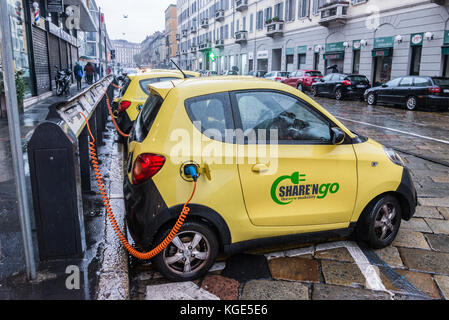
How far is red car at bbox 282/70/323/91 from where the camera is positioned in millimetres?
25641

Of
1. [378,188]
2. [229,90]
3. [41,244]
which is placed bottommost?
[41,244]

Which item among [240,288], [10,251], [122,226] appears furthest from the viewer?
[122,226]

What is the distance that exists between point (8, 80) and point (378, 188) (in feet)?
10.2

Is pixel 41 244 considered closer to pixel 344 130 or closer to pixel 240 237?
pixel 240 237

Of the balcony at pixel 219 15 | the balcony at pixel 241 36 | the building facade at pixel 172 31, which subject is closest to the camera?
the balcony at pixel 241 36

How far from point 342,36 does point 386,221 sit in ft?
89.7

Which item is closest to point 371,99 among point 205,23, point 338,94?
point 338,94

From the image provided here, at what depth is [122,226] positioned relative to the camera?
13.5 feet

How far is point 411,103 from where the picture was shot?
16.6 m

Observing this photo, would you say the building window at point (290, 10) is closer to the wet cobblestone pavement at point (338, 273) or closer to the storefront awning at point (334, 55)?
the storefront awning at point (334, 55)

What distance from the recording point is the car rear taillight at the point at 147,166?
292cm

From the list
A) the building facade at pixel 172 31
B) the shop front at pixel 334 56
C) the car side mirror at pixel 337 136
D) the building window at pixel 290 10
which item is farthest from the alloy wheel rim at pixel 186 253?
the building facade at pixel 172 31

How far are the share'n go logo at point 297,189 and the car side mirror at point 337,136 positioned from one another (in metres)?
0.37

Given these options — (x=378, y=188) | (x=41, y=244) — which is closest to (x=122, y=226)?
(x=41, y=244)
